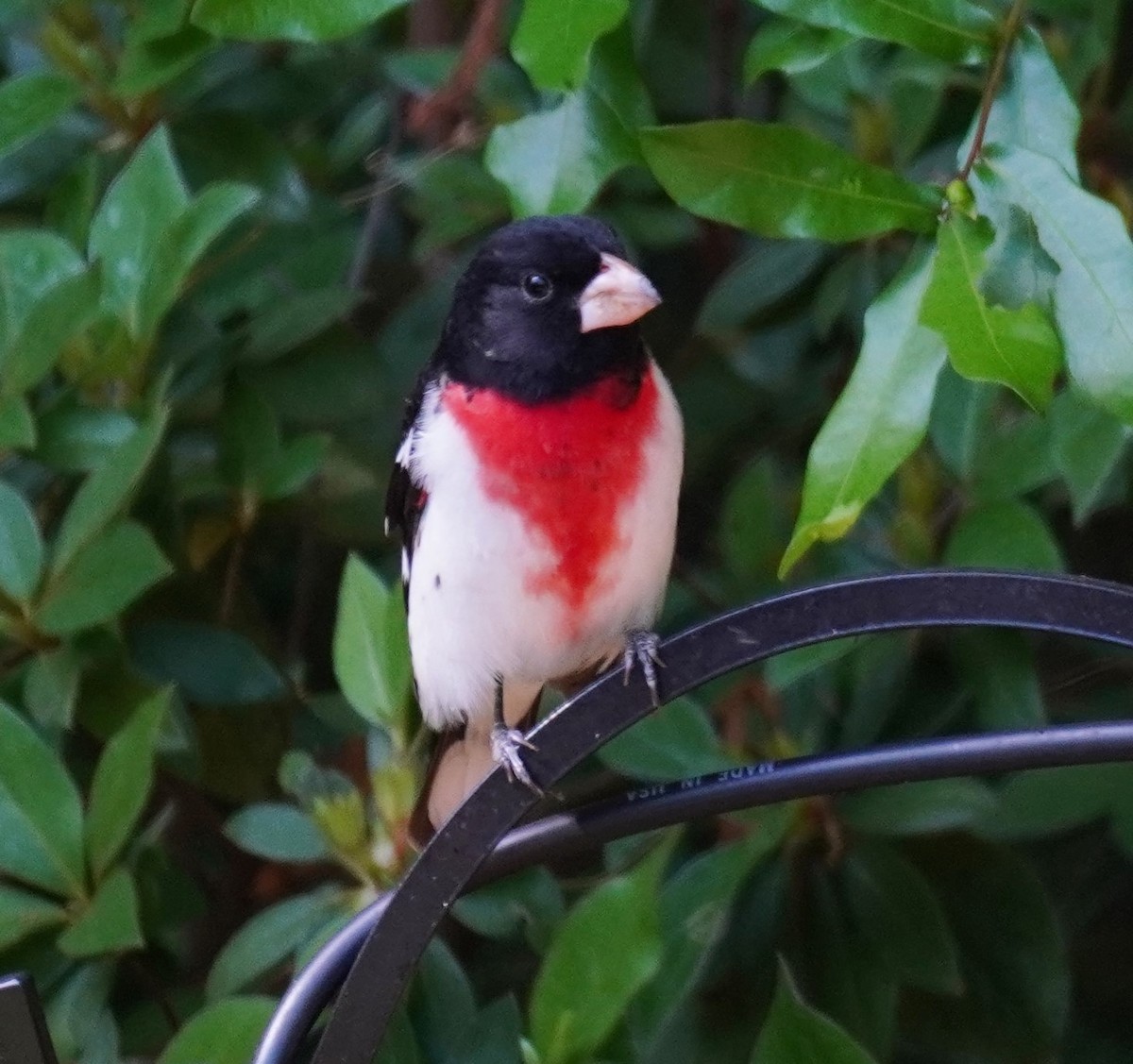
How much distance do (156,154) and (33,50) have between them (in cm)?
46

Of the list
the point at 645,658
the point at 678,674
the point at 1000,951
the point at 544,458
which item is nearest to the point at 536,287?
the point at 544,458

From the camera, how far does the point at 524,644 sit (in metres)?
1.56

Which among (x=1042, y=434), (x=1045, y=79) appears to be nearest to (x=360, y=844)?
(x=1042, y=434)

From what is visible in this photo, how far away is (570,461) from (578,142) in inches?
12.0

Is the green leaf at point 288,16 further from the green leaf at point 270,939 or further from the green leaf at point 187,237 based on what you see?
the green leaf at point 270,939

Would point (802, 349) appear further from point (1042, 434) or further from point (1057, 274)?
point (1057, 274)

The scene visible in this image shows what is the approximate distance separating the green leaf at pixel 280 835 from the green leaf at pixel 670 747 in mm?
267

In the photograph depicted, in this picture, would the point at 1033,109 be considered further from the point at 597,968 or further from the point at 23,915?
the point at 23,915

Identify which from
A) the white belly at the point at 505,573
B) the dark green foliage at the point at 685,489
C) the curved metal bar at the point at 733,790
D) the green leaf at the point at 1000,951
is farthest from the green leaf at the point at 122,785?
the green leaf at the point at 1000,951

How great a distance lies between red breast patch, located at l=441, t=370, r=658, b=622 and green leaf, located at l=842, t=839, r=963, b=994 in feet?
1.45

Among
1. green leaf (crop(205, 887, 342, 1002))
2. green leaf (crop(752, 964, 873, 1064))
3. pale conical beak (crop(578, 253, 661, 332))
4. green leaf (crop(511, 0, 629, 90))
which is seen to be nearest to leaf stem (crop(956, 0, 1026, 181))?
green leaf (crop(511, 0, 629, 90))

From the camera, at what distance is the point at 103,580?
1.40 meters

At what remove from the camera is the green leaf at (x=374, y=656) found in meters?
1.45

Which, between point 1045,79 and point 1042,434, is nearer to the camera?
point 1045,79
